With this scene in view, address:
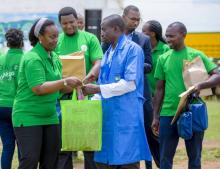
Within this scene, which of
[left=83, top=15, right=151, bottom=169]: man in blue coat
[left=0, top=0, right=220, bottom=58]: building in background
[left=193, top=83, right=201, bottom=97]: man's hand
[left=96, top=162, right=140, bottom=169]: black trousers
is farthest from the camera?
[left=0, top=0, right=220, bottom=58]: building in background

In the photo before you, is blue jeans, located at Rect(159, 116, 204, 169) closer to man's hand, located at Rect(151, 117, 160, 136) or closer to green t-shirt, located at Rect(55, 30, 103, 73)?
man's hand, located at Rect(151, 117, 160, 136)

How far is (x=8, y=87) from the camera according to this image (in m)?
7.88

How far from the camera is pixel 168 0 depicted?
77.4 feet

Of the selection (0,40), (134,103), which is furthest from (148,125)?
(0,40)

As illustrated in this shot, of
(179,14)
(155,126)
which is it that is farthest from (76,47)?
(179,14)

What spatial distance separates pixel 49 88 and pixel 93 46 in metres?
1.62

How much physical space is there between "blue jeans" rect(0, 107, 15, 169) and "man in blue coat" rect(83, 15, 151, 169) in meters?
2.21

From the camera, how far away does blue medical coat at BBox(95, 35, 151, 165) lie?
577 centimetres

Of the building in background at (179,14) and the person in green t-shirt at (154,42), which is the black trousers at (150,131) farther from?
the building in background at (179,14)

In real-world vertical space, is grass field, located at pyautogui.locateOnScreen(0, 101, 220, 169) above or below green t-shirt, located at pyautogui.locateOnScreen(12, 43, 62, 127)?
below

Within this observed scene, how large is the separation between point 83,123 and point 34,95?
1.84 ft

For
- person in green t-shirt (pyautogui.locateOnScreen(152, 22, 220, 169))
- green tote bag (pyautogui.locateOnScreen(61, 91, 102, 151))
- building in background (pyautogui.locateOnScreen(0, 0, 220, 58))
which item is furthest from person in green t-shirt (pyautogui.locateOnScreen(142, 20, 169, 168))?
building in background (pyautogui.locateOnScreen(0, 0, 220, 58))

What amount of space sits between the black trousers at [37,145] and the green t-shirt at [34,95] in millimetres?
75

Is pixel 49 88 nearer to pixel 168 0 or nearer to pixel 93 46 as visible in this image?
pixel 93 46
